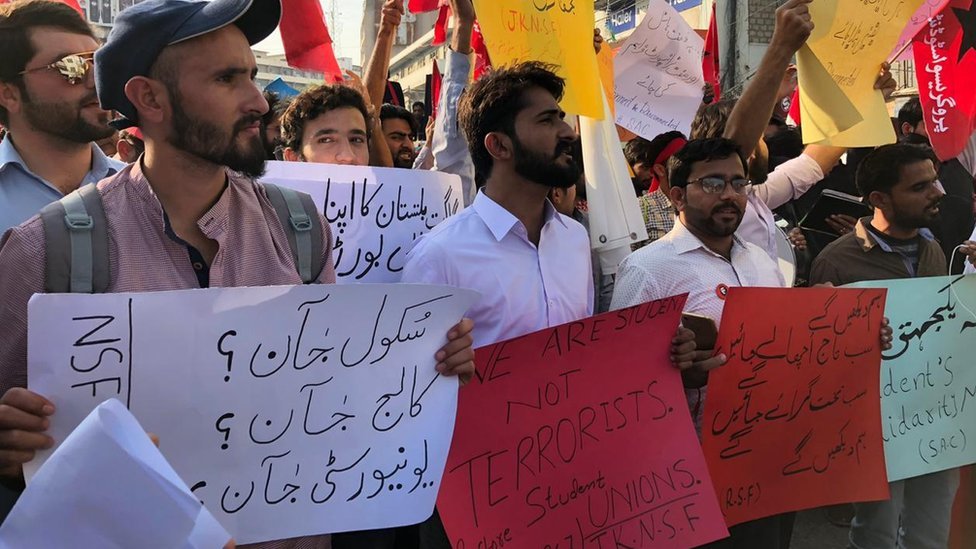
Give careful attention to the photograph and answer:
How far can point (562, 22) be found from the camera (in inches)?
118

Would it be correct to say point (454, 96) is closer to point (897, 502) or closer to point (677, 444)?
point (677, 444)

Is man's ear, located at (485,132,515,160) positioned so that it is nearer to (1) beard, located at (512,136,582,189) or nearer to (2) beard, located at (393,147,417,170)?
(1) beard, located at (512,136,582,189)

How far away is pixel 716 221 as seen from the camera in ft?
9.56

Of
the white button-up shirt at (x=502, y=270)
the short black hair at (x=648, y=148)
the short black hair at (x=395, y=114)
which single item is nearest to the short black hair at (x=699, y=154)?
the white button-up shirt at (x=502, y=270)

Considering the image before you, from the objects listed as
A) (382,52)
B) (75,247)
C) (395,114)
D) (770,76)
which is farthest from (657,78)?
(75,247)

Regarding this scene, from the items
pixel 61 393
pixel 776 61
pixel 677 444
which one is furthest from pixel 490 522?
pixel 776 61

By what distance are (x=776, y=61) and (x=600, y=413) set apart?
5.27ft

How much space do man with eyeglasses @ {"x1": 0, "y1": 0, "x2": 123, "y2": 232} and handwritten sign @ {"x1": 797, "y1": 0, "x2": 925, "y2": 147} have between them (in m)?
2.63

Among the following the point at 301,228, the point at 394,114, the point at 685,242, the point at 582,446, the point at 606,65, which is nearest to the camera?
the point at 301,228

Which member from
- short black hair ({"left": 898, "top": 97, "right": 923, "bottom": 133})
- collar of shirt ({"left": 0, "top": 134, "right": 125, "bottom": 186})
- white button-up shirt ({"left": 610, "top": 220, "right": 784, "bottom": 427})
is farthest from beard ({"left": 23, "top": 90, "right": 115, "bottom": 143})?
short black hair ({"left": 898, "top": 97, "right": 923, "bottom": 133})

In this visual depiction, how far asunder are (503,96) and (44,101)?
1.46 metres

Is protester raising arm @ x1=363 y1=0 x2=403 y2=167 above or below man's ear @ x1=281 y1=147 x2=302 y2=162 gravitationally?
above

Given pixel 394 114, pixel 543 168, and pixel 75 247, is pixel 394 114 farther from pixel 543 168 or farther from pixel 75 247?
pixel 75 247

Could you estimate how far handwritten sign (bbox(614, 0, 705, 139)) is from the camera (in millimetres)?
3783
